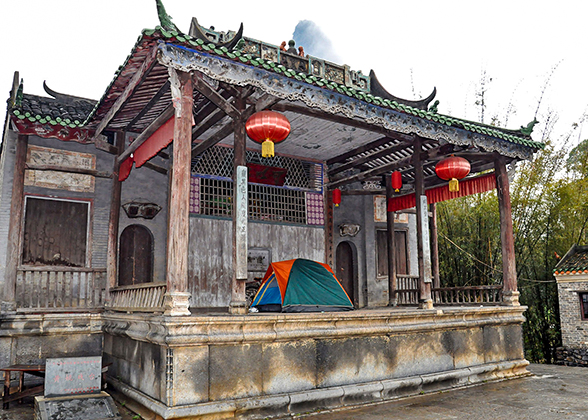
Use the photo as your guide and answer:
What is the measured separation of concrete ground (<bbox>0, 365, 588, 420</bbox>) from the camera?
5816mm

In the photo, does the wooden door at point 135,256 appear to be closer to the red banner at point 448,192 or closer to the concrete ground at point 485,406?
the concrete ground at point 485,406

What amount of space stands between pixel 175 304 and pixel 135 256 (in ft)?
13.0

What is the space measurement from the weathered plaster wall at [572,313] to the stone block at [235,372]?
36.9 feet

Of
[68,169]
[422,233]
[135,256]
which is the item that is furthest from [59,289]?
[422,233]

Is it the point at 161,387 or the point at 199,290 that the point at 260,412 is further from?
the point at 199,290

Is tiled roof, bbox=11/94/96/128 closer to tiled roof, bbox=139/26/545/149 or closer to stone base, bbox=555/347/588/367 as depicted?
tiled roof, bbox=139/26/545/149

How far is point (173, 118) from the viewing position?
611 centimetres

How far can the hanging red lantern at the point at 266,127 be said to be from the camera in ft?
20.2

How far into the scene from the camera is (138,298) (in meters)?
6.54

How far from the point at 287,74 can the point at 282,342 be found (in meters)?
3.41

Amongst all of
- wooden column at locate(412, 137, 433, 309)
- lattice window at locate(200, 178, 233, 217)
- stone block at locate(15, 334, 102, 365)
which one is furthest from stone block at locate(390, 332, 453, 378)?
stone block at locate(15, 334, 102, 365)

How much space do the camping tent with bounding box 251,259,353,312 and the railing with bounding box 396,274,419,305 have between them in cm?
311

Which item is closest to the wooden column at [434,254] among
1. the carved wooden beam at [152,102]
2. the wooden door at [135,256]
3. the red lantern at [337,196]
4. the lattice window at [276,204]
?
the red lantern at [337,196]

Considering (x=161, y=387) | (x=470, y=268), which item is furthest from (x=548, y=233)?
(x=161, y=387)
